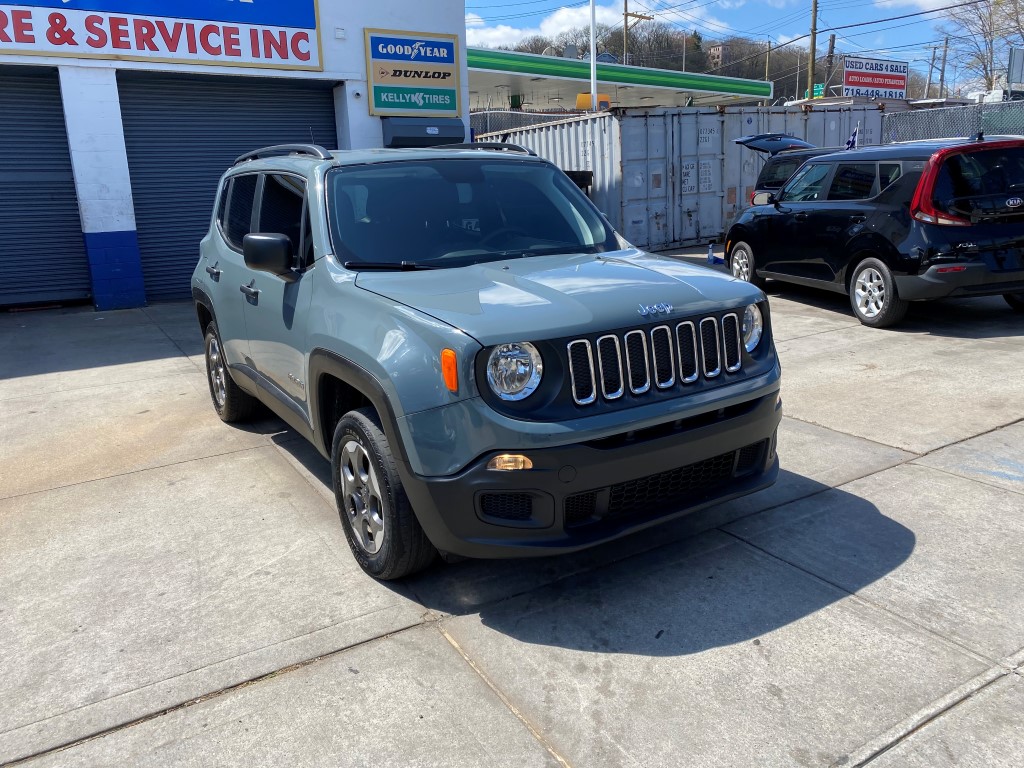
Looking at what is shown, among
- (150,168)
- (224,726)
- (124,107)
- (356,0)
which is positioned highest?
(356,0)

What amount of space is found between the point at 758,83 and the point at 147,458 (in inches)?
1911

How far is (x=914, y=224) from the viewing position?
755cm

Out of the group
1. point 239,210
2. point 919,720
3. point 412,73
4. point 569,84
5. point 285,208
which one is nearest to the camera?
point 919,720

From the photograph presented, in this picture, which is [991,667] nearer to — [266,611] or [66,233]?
[266,611]

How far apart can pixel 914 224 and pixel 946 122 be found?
17843 millimetres

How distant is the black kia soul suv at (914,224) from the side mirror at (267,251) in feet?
19.9

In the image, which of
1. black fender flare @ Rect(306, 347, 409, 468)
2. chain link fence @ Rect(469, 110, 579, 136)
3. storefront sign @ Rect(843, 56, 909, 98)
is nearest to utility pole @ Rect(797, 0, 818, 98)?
storefront sign @ Rect(843, 56, 909, 98)

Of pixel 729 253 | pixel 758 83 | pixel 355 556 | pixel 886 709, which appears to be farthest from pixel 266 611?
pixel 758 83

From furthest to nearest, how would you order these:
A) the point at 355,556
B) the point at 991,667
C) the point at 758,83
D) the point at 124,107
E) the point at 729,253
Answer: the point at 758,83
the point at 124,107
the point at 729,253
the point at 355,556
the point at 991,667

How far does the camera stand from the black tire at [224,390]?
19.1 ft

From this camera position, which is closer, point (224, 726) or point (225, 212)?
point (224, 726)

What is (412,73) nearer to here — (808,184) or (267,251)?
(808,184)

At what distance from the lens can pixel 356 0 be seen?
1320 centimetres

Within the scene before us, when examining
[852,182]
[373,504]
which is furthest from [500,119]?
[373,504]
